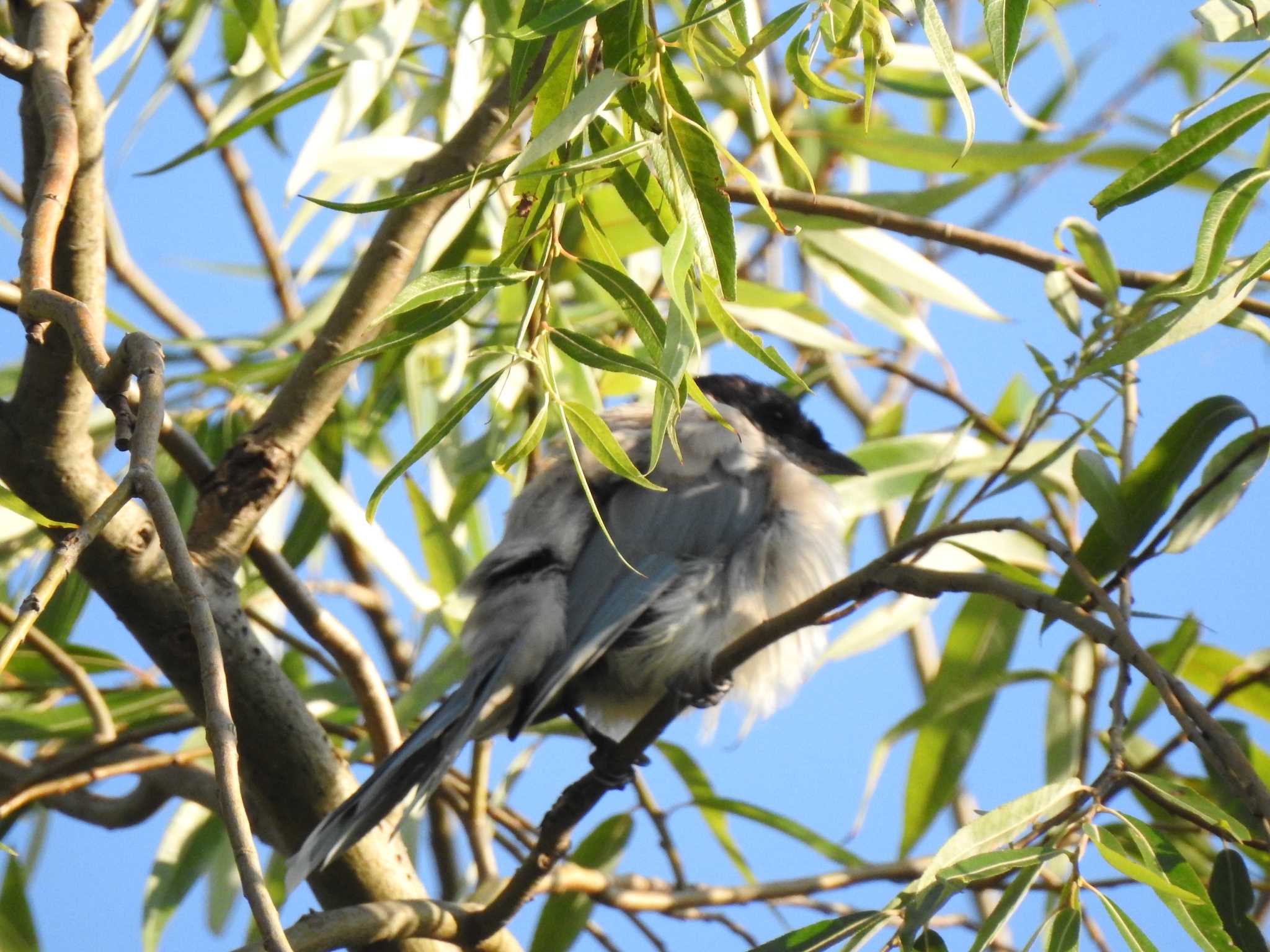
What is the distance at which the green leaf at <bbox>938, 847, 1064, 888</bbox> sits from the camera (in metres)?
1.20

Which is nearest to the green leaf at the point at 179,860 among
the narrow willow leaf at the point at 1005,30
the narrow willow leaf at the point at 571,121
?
the narrow willow leaf at the point at 571,121

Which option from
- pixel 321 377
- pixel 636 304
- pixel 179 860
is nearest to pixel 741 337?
pixel 636 304

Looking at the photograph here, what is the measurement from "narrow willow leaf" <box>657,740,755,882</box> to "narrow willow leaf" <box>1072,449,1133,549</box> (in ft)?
3.76

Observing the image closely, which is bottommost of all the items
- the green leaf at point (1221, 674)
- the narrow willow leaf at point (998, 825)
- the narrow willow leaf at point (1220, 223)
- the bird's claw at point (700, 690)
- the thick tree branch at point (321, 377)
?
the narrow willow leaf at point (998, 825)

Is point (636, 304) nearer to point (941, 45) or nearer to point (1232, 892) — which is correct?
point (941, 45)

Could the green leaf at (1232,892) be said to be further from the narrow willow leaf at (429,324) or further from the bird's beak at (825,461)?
the bird's beak at (825,461)

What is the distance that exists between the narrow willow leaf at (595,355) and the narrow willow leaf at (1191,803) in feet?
2.03

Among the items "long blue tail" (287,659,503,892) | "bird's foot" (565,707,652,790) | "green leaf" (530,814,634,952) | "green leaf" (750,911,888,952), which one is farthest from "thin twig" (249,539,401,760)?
"green leaf" (750,911,888,952)

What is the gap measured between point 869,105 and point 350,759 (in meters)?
1.60

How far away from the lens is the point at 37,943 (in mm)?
2396

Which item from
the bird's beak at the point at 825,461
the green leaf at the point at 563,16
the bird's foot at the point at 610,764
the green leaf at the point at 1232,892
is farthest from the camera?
the bird's beak at the point at 825,461

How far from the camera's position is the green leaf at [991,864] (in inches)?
47.4

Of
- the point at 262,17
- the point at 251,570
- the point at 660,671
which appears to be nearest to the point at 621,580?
the point at 660,671

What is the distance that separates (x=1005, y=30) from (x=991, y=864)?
0.69 m
